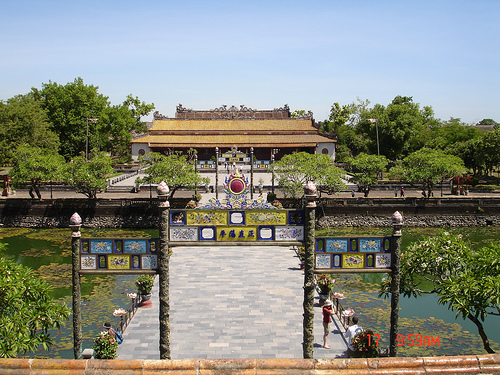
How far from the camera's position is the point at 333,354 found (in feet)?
45.9

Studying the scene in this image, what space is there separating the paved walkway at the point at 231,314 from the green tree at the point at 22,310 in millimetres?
2802

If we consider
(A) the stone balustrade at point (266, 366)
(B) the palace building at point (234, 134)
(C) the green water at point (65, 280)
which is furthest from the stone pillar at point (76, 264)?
(B) the palace building at point (234, 134)

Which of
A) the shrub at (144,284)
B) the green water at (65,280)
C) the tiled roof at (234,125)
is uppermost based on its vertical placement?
the tiled roof at (234,125)

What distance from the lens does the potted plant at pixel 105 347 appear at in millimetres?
12781

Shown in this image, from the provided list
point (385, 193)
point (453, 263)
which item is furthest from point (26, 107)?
point (453, 263)

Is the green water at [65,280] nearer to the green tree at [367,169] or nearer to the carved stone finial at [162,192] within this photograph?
the carved stone finial at [162,192]

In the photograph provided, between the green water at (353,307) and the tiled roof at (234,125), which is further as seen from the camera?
the tiled roof at (234,125)

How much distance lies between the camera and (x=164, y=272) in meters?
11.8

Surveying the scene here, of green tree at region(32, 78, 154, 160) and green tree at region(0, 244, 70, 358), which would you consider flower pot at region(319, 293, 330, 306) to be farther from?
green tree at region(32, 78, 154, 160)

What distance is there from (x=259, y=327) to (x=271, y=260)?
8.75m

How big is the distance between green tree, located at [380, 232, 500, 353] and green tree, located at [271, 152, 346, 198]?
21.9 metres

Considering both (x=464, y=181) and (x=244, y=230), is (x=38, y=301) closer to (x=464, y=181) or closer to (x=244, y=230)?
(x=244, y=230)

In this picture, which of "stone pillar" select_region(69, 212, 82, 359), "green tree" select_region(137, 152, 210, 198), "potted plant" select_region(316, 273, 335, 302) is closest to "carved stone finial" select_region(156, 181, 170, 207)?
"stone pillar" select_region(69, 212, 82, 359)

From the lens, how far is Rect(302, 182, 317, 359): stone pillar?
11305 mm
